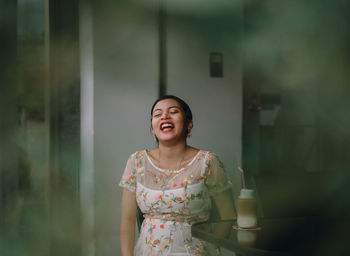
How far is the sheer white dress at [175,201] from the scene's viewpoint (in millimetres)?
1469

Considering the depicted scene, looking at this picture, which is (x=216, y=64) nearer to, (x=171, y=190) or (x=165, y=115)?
(x=165, y=115)

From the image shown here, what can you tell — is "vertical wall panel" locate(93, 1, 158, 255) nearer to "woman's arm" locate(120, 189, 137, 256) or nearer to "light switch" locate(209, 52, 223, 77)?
"light switch" locate(209, 52, 223, 77)

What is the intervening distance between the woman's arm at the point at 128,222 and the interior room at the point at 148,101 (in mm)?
640

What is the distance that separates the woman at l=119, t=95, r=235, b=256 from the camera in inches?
58.1

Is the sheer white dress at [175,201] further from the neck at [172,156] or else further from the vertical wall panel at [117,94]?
the vertical wall panel at [117,94]

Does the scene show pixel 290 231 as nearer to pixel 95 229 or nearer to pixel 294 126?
pixel 95 229

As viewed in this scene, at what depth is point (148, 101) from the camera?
2.27m

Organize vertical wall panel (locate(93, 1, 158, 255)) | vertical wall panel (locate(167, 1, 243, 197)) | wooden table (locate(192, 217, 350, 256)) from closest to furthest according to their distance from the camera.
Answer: wooden table (locate(192, 217, 350, 256))
vertical wall panel (locate(93, 1, 158, 255))
vertical wall panel (locate(167, 1, 243, 197))

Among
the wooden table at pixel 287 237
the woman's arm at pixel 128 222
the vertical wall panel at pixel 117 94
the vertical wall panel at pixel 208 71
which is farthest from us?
the vertical wall panel at pixel 208 71

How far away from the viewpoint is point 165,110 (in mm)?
1561

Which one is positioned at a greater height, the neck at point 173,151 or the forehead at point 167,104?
the forehead at point 167,104

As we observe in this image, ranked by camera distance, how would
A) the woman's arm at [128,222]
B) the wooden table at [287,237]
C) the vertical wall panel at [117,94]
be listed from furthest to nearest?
1. the vertical wall panel at [117,94]
2. the woman's arm at [128,222]
3. the wooden table at [287,237]

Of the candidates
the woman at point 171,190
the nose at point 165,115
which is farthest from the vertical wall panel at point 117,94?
the nose at point 165,115

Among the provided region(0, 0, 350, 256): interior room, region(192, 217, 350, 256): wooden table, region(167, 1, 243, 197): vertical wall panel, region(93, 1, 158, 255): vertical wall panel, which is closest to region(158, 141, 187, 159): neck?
region(192, 217, 350, 256): wooden table
